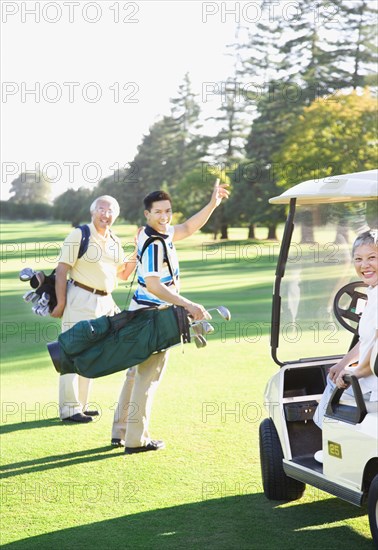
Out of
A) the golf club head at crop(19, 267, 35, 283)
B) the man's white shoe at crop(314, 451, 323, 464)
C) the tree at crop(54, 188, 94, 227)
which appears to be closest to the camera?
the man's white shoe at crop(314, 451, 323, 464)

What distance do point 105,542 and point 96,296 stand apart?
2962 millimetres

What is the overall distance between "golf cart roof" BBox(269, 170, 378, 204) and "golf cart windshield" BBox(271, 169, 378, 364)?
0.44 ft

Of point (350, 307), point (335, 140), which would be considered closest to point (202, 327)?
point (350, 307)

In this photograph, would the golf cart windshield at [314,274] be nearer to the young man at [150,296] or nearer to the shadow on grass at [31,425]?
the young man at [150,296]

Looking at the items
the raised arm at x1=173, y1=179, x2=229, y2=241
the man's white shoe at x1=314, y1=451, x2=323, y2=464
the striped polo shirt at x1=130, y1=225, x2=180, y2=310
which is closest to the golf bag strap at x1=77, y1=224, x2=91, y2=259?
the raised arm at x1=173, y1=179, x2=229, y2=241

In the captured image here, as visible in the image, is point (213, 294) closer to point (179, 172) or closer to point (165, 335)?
point (165, 335)

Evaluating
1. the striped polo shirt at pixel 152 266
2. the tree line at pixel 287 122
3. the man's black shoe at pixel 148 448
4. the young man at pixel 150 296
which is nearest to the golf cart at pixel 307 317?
the young man at pixel 150 296

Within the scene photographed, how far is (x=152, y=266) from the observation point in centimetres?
566

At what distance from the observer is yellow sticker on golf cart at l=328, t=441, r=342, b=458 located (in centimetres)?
406

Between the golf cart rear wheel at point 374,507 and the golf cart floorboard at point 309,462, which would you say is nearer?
the golf cart rear wheel at point 374,507

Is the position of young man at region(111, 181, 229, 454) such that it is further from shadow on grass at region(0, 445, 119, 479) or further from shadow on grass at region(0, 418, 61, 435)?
shadow on grass at region(0, 418, 61, 435)

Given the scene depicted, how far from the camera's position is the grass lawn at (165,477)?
14.3ft

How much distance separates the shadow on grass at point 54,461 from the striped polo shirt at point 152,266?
104 cm

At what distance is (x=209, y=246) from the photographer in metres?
50.3
